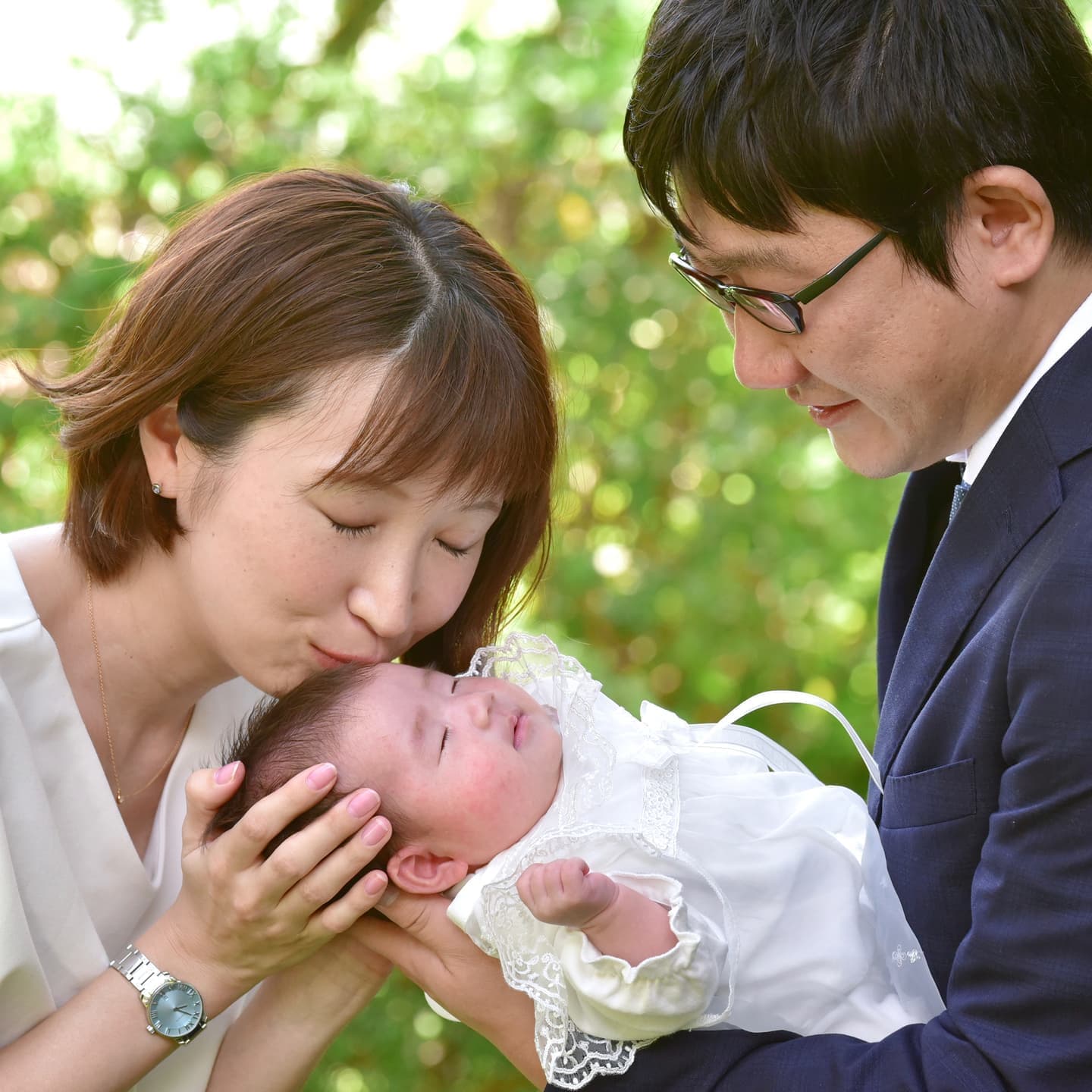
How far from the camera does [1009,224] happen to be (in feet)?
6.75

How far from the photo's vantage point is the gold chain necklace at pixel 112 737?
102 inches

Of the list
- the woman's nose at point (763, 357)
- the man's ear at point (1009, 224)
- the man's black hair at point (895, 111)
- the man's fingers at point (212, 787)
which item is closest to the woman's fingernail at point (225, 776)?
the man's fingers at point (212, 787)

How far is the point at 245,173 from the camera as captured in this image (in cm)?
434

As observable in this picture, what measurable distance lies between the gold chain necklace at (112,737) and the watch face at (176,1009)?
0.50 meters

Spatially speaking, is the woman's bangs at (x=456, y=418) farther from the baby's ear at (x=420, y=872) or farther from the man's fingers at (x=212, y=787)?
the baby's ear at (x=420, y=872)

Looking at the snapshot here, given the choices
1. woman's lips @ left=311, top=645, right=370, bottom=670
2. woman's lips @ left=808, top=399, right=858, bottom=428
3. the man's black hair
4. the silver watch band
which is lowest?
the silver watch band

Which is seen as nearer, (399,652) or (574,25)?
(399,652)

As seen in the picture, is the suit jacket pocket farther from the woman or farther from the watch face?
the watch face

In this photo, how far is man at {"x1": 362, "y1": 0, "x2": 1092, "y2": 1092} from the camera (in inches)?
74.3

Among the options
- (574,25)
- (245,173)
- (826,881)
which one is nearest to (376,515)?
(826,881)

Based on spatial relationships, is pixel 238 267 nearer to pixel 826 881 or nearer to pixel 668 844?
pixel 668 844

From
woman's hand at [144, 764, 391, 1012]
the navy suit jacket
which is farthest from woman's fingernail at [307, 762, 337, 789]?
the navy suit jacket

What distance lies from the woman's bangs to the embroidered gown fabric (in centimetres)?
50

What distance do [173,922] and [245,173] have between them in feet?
9.28
